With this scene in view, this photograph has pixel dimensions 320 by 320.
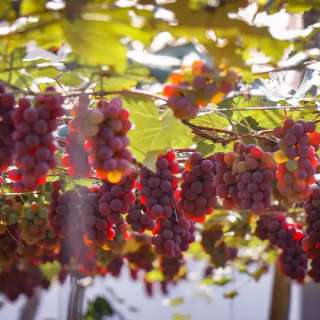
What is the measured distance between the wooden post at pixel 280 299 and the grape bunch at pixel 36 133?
2.13 m

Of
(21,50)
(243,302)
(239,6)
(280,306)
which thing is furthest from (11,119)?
(243,302)

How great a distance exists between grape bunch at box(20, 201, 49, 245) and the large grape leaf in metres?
0.56

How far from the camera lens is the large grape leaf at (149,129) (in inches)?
47.8

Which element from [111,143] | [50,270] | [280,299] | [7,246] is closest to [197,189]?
[111,143]

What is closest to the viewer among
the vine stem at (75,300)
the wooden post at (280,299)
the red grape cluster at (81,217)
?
the red grape cluster at (81,217)

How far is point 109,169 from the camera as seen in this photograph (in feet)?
3.52

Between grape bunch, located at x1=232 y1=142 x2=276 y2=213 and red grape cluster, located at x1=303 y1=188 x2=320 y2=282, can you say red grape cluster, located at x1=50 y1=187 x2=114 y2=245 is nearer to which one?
grape bunch, located at x1=232 y1=142 x2=276 y2=213

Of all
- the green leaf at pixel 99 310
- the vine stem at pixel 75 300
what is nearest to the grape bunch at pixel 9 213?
the vine stem at pixel 75 300

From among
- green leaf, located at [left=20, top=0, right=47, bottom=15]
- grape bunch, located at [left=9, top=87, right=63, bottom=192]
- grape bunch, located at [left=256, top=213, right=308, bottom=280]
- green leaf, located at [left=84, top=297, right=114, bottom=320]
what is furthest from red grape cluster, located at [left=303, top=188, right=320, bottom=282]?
green leaf, located at [left=84, top=297, right=114, bottom=320]

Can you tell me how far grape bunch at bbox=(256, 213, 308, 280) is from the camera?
197 centimetres

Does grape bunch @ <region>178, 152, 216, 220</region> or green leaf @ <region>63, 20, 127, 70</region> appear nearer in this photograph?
green leaf @ <region>63, 20, 127, 70</region>

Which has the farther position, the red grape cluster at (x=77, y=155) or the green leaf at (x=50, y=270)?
the green leaf at (x=50, y=270)

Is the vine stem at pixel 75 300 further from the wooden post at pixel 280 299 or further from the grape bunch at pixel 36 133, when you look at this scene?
the grape bunch at pixel 36 133

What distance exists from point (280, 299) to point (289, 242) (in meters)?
1.20
